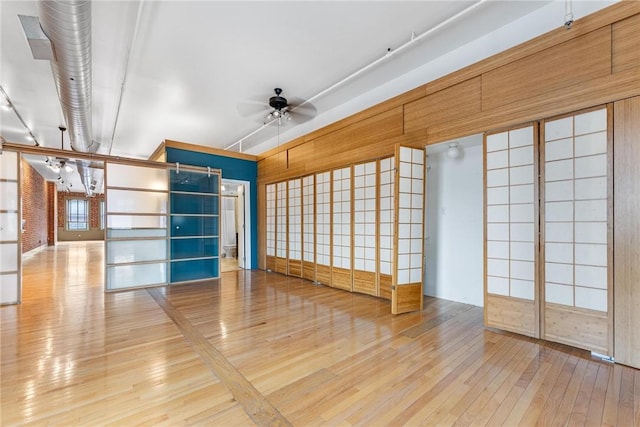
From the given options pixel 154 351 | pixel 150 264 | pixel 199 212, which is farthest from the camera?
pixel 199 212

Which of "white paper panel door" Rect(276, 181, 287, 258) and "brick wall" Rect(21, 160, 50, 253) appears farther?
"brick wall" Rect(21, 160, 50, 253)

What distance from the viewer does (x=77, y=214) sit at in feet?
52.0

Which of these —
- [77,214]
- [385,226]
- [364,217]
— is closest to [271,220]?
[364,217]

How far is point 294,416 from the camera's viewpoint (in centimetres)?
168

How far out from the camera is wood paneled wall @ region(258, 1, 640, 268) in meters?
2.32

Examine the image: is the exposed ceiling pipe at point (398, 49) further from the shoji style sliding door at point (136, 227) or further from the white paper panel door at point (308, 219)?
the shoji style sliding door at point (136, 227)

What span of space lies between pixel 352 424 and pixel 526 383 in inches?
55.5

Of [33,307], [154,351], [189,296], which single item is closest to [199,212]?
[189,296]

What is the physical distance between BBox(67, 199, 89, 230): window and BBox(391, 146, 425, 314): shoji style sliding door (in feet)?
62.9

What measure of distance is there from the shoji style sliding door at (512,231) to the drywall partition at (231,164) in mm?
5206

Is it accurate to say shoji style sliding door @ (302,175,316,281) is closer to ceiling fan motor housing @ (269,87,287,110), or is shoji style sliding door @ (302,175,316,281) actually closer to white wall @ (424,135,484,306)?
ceiling fan motor housing @ (269,87,287,110)

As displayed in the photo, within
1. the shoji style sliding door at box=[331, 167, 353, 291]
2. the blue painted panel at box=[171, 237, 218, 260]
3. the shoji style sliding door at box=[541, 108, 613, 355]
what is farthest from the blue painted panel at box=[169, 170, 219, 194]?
the shoji style sliding door at box=[541, 108, 613, 355]

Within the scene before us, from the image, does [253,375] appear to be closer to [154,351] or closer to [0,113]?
[154,351]

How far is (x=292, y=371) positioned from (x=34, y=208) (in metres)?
14.2
